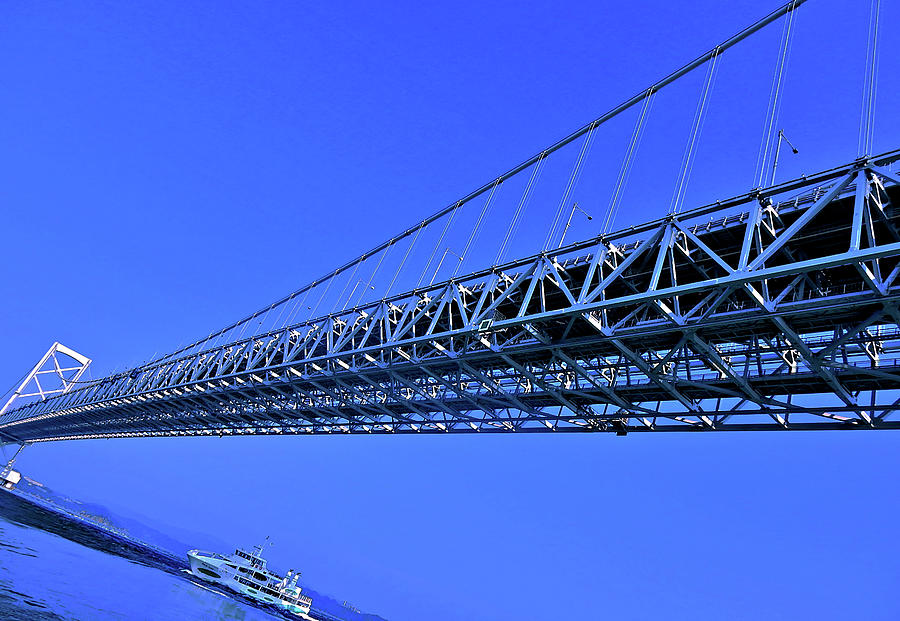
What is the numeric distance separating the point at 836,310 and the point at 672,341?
4.71 m

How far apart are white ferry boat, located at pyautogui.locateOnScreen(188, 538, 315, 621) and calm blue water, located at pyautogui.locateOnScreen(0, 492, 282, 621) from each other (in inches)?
473

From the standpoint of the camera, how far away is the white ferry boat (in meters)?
70.2

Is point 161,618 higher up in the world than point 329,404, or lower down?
lower down

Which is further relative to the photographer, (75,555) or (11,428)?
(11,428)

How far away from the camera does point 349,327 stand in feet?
95.3

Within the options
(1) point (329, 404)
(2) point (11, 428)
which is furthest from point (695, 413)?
(2) point (11, 428)

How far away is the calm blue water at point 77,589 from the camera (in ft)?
78.9

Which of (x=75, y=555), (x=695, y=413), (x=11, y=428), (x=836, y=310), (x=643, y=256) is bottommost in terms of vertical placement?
(x=75, y=555)

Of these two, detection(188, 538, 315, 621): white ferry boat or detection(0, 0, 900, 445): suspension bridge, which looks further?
detection(188, 538, 315, 621): white ferry boat

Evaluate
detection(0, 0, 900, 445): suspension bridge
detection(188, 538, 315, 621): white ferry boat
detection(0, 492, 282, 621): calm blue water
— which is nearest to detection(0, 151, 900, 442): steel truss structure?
detection(0, 0, 900, 445): suspension bridge

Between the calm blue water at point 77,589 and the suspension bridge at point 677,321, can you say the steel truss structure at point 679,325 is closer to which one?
the suspension bridge at point 677,321

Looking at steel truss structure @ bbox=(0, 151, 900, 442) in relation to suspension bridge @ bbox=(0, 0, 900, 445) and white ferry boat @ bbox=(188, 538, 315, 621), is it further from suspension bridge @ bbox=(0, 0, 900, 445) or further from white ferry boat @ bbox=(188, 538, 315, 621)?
white ferry boat @ bbox=(188, 538, 315, 621)

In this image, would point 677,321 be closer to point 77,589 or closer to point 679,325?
point 679,325

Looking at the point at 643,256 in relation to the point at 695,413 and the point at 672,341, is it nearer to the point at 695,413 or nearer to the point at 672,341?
the point at 672,341
